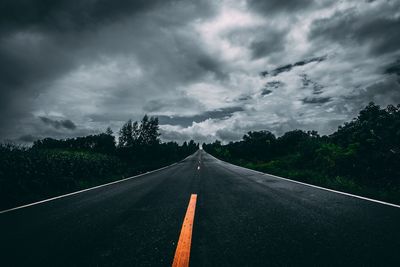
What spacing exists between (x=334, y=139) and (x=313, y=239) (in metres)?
20.9

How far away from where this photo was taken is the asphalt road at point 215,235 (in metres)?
2.38

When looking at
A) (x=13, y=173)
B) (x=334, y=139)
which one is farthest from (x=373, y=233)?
(x=334, y=139)

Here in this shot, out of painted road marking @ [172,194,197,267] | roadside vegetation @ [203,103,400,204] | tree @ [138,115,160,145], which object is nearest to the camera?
painted road marking @ [172,194,197,267]

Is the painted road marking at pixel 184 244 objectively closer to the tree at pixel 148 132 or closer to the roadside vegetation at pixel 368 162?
the roadside vegetation at pixel 368 162

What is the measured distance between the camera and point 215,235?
3.07m

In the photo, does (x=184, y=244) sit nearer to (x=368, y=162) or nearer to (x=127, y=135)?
(x=368, y=162)

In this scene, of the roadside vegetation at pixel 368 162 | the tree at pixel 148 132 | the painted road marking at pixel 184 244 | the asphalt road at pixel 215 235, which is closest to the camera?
the painted road marking at pixel 184 244

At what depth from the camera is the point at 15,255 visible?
2.59m

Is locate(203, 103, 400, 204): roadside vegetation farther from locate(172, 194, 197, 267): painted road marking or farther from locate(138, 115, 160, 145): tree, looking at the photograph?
locate(138, 115, 160, 145): tree

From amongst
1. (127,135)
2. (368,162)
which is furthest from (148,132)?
(368,162)

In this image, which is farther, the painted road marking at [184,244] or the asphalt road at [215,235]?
the asphalt road at [215,235]

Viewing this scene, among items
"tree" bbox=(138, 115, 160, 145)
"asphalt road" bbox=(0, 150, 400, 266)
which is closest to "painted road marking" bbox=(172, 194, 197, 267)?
"asphalt road" bbox=(0, 150, 400, 266)

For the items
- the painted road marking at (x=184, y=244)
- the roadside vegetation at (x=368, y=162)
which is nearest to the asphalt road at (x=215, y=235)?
the painted road marking at (x=184, y=244)

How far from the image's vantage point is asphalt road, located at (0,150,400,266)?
2.38 metres
